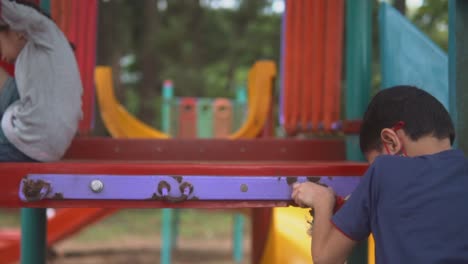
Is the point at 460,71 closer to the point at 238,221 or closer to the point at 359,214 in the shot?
the point at 359,214

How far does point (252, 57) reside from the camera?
12.3 m

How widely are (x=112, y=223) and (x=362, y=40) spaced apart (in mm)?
7775

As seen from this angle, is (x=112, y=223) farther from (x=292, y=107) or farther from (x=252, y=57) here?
(x=292, y=107)

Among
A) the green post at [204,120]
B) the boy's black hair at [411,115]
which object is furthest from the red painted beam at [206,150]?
the green post at [204,120]

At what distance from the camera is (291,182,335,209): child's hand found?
4.75 feet

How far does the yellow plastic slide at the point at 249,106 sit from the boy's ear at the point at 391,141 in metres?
2.69

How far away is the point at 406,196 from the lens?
1279 millimetres

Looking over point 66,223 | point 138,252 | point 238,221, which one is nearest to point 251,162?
point 66,223

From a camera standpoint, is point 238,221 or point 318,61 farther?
point 238,221

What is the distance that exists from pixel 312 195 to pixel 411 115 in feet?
1.00

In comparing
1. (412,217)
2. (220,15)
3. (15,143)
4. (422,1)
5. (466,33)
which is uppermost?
(220,15)

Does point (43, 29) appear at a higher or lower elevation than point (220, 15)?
lower

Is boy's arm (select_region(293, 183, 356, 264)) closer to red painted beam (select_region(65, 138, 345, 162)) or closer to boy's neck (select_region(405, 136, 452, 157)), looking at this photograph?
boy's neck (select_region(405, 136, 452, 157))

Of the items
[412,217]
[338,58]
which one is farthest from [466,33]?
[338,58]
